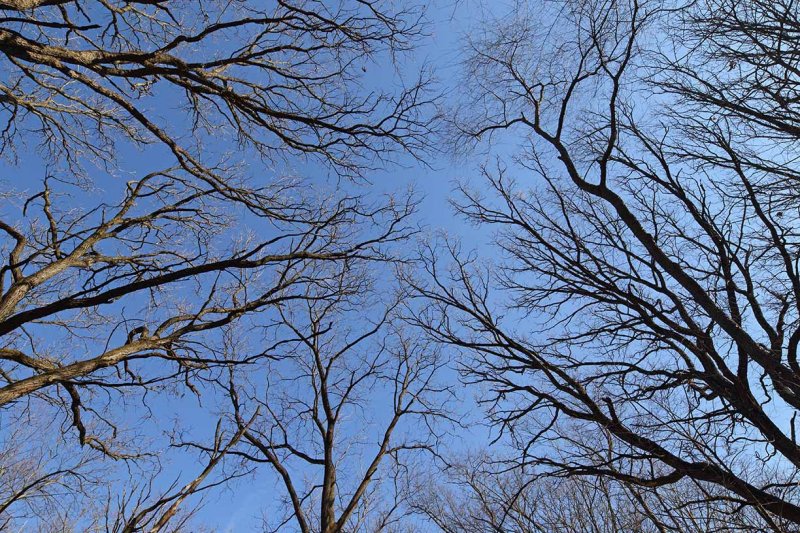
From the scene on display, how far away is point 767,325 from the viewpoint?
18.9 feet

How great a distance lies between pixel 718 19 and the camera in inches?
160

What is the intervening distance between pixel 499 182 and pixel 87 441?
276 inches

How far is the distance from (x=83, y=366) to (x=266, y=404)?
641 centimetres

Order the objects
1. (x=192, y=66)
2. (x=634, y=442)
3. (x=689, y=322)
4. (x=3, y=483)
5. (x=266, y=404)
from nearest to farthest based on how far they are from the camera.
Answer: (x=192, y=66) → (x=634, y=442) → (x=689, y=322) → (x=3, y=483) → (x=266, y=404)

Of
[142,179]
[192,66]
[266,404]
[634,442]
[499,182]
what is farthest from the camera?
[266,404]

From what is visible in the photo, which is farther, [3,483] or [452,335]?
[3,483]

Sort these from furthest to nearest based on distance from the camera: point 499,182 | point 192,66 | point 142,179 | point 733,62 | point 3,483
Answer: point 3,483, point 499,182, point 142,179, point 733,62, point 192,66

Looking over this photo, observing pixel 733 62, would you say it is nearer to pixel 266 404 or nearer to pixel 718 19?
pixel 718 19

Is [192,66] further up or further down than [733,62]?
further up

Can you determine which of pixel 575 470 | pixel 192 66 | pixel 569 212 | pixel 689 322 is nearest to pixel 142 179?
pixel 192 66

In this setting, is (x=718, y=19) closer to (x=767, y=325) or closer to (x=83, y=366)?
(x=767, y=325)

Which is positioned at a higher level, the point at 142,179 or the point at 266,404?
the point at 142,179

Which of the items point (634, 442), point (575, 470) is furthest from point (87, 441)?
point (634, 442)

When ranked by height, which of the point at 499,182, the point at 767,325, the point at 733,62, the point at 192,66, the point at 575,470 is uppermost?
the point at 499,182
